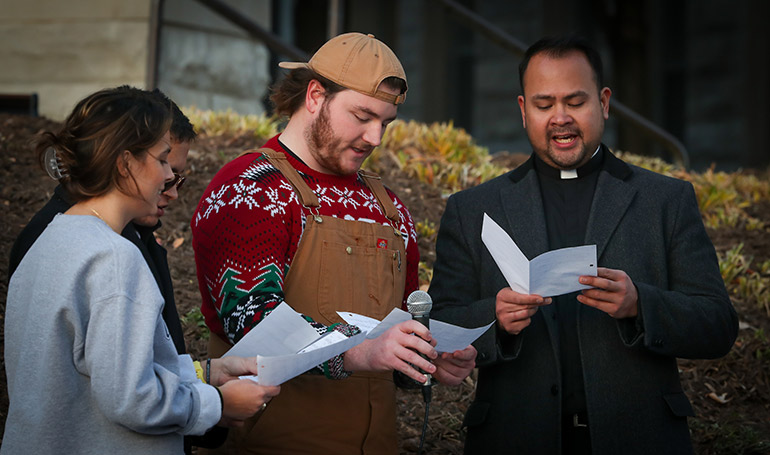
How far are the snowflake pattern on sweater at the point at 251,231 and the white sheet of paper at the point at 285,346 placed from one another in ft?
0.49

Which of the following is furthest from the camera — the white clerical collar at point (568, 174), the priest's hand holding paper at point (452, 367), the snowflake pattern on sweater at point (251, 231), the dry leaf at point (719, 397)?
the dry leaf at point (719, 397)

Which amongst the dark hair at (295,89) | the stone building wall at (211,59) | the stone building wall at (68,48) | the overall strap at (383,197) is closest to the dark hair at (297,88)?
the dark hair at (295,89)

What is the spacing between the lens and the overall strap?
3.37 m

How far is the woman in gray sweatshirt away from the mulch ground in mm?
1943

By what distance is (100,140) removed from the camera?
2.49m

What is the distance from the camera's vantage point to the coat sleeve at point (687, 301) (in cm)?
319

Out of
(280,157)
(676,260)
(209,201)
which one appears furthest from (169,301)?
(676,260)

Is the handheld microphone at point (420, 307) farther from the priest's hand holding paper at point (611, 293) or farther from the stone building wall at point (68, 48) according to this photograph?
the stone building wall at point (68, 48)

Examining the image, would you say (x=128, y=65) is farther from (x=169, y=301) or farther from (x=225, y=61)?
(x=169, y=301)

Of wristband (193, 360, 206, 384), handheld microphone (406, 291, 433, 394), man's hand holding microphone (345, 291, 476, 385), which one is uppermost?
handheld microphone (406, 291, 433, 394)

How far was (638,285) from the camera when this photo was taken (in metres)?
3.19

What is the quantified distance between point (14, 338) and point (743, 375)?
4.37m

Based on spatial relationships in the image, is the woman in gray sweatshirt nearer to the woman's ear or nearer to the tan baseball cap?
the woman's ear

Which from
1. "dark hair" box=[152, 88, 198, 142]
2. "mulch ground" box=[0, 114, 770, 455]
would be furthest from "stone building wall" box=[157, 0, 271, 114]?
"dark hair" box=[152, 88, 198, 142]
